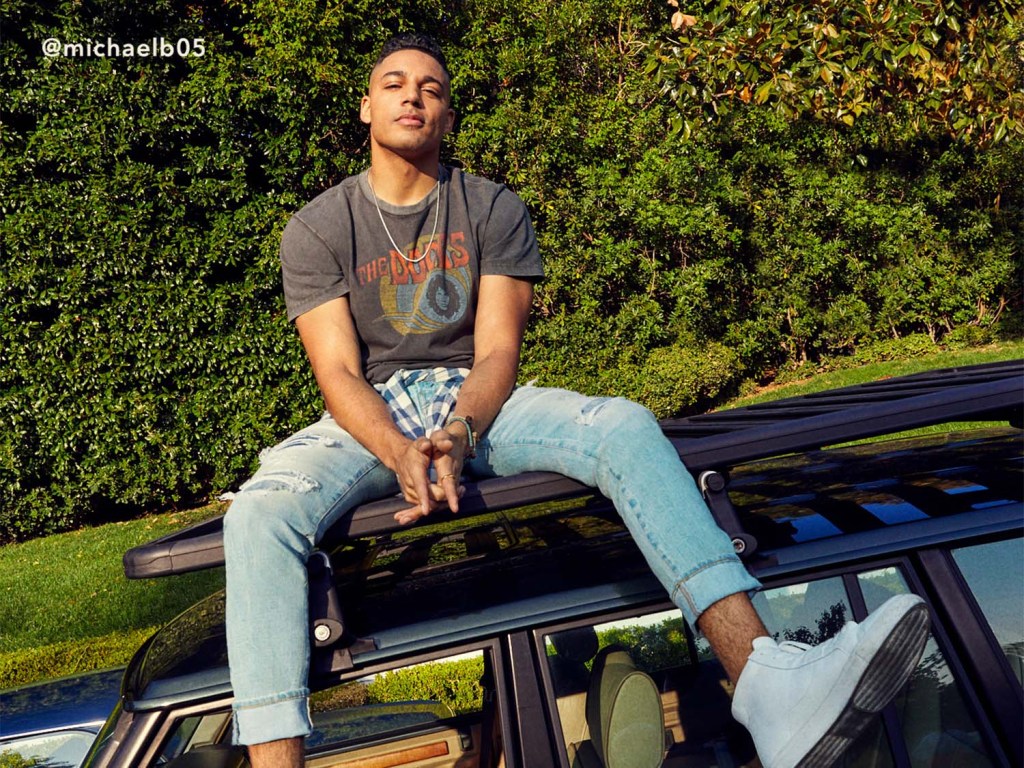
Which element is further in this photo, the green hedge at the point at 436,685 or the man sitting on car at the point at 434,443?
the green hedge at the point at 436,685

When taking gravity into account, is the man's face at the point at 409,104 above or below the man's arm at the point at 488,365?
above

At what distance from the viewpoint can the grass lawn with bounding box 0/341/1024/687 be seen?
16.9ft

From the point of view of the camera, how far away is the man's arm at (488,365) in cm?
219

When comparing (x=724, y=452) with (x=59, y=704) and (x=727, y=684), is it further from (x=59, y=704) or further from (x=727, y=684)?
(x=59, y=704)

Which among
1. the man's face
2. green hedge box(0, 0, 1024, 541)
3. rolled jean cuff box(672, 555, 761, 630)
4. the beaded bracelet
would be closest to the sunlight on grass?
green hedge box(0, 0, 1024, 541)

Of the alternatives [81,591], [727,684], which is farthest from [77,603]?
[727,684]

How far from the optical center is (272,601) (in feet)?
6.09

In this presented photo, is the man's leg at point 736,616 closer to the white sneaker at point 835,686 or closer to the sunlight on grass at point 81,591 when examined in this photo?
the white sneaker at point 835,686

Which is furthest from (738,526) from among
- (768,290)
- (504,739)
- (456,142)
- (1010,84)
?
(768,290)

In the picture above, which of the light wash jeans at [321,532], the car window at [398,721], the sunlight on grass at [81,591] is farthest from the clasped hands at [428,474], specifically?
the sunlight on grass at [81,591]

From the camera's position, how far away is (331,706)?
2.04 m

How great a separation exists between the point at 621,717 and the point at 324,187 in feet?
28.9

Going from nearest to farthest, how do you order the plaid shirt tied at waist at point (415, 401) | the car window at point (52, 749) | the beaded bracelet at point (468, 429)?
the beaded bracelet at point (468, 429)
the plaid shirt tied at waist at point (415, 401)
the car window at point (52, 749)

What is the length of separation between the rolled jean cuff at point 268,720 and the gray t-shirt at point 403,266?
1092mm
